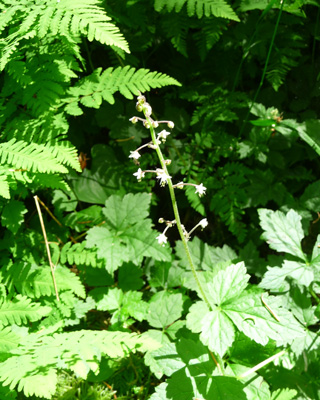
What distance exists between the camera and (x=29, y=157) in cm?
196

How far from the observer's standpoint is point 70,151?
6.97 ft

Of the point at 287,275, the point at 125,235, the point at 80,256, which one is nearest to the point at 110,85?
the point at 125,235

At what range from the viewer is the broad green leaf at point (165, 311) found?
2264 mm

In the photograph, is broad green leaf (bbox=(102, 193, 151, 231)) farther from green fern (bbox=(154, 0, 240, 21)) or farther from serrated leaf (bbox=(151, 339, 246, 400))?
green fern (bbox=(154, 0, 240, 21))

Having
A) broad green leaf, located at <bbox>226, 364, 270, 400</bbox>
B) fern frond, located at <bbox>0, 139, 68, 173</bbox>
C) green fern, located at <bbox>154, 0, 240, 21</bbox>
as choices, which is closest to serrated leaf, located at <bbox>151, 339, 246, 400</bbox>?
broad green leaf, located at <bbox>226, 364, 270, 400</bbox>

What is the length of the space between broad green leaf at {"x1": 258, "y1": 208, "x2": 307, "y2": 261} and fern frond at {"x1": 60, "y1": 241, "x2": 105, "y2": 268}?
0.99m

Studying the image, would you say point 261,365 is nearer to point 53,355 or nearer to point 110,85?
point 53,355

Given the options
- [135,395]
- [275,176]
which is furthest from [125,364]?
[275,176]

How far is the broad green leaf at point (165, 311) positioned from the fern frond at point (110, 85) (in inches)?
46.7

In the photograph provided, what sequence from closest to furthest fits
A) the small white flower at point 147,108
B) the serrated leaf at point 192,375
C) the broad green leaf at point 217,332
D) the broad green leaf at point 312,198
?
A: 1. the small white flower at point 147,108
2. the broad green leaf at point 217,332
3. the serrated leaf at point 192,375
4. the broad green leaf at point 312,198

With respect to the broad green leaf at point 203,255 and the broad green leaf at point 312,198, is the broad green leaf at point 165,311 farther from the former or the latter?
the broad green leaf at point 312,198

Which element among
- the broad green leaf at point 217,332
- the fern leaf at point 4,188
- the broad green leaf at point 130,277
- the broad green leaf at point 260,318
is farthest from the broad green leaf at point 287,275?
the fern leaf at point 4,188

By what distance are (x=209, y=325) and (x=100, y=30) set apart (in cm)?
148

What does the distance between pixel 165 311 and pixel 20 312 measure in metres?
0.81
